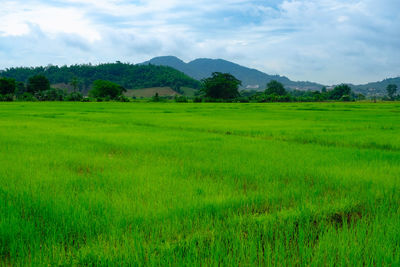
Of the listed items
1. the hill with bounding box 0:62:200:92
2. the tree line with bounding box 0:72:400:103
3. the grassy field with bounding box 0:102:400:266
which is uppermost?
the hill with bounding box 0:62:200:92

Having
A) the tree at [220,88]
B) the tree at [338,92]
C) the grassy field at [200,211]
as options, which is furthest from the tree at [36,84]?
the grassy field at [200,211]

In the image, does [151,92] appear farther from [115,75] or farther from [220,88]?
[220,88]

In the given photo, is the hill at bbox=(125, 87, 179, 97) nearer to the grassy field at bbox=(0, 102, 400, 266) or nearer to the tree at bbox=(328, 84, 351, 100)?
the tree at bbox=(328, 84, 351, 100)

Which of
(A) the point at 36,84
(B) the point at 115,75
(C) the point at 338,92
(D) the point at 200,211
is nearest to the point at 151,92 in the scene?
(B) the point at 115,75

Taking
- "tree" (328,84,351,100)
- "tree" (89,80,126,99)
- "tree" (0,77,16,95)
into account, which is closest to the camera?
"tree" (0,77,16,95)

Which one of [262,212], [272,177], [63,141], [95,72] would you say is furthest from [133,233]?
[95,72]

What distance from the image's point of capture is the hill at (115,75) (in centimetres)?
13100

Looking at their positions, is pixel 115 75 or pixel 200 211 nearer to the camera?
pixel 200 211

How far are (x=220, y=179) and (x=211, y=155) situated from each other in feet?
7.13

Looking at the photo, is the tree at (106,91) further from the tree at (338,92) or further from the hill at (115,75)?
the tree at (338,92)

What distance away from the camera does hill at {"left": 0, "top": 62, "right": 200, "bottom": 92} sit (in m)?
131

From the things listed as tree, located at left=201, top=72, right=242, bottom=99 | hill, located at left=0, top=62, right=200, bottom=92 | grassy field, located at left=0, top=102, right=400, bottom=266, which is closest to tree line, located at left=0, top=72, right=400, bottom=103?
tree, located at left=201, top=72, right=242, bottom=99

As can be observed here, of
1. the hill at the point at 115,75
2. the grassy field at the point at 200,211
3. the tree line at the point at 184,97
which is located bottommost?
the grassy field at the point at 200,211

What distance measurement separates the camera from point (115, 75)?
142625mm
